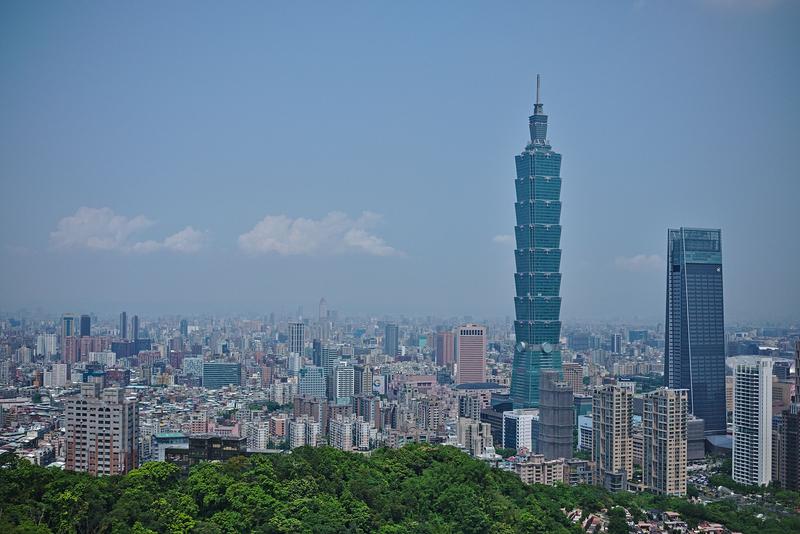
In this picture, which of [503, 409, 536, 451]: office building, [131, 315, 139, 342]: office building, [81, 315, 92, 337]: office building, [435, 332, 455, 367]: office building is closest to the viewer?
[503, 409, 536, 451]: office building

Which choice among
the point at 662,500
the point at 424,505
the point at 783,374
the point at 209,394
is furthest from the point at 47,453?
the point at 209,394

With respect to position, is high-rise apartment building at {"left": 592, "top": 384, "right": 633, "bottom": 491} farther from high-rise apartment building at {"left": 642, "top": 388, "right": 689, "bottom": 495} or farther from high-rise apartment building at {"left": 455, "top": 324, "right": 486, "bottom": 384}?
high-rise apartment building at {"left": 455, "top": 324, "right": 486, "bottom": 384}

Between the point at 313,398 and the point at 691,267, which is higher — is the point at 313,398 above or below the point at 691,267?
below

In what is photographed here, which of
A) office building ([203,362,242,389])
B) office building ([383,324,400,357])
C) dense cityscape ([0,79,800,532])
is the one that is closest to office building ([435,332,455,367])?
dense cityscape ([0,79,800,532])

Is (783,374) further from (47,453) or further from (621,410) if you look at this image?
(47,453)

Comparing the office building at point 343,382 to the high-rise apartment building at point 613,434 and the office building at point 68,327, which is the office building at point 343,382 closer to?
the office building at point 68,327

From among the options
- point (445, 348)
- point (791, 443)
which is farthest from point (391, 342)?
point (791, 443)
